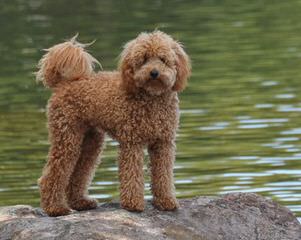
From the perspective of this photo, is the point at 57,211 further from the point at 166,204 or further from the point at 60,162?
the point at 166,204

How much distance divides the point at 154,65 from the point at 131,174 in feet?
2.86

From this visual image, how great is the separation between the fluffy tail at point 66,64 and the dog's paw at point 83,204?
938 mm

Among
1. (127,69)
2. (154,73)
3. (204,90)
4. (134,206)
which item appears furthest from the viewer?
(204,90)

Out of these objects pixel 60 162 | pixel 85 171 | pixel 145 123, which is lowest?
pixel 85 171

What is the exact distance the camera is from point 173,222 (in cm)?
1076

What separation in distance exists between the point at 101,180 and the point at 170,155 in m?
5.76

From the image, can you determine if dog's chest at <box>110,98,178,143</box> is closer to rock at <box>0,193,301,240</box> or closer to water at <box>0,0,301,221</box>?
rock at <box>0,193,301,240</box>

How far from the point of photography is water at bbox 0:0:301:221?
16391 mm

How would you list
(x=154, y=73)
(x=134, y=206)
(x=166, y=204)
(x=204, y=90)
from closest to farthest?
(x=154, y=73) → (x=134, y=206) → (x=166, y=204) → (x=204, y=90)

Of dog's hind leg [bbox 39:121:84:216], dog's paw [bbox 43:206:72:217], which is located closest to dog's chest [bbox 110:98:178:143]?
dog's hind leg [bbox 39:121:84:216]

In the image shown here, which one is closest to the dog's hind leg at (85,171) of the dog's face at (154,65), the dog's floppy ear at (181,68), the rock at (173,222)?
the rock at (173,222)

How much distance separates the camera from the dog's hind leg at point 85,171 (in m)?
11.0

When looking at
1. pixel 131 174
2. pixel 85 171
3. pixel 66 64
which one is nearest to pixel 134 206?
pixel 131 174

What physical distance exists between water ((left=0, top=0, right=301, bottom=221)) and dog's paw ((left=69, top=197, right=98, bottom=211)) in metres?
3.10
